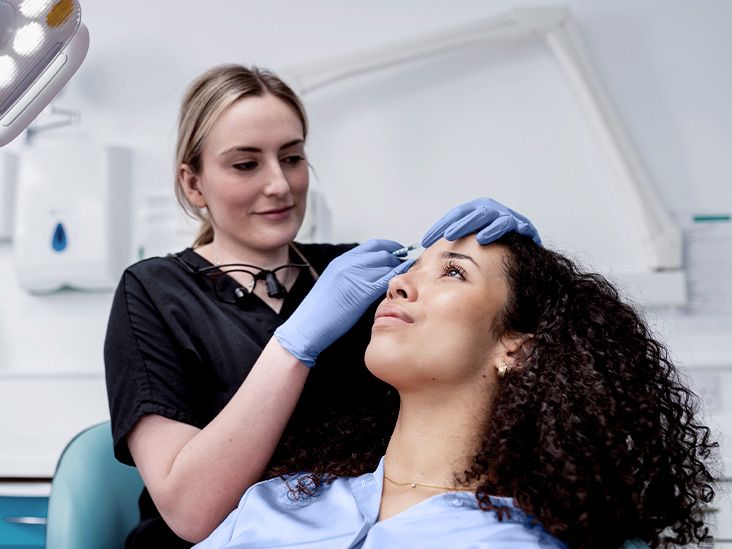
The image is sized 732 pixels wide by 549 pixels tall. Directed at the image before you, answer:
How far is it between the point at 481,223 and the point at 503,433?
0.32 metres

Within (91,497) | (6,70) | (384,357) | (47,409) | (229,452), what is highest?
(6,70)

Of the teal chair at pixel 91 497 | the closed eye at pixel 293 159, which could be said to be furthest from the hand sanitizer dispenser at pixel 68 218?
the closed eye at pixel 293 159

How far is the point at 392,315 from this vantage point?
48.3 inches

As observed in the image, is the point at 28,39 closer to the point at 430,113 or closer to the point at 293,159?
the point at 293,159

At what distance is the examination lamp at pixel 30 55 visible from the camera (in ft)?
2.82

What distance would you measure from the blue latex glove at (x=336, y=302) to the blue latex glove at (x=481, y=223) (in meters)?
0.10

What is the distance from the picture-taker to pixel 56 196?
2.62 metres

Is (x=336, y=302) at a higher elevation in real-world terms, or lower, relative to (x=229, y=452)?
higher

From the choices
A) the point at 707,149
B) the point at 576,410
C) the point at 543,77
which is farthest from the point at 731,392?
the point at 576,410

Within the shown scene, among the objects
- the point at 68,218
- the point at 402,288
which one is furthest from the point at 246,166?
the point at 68,218

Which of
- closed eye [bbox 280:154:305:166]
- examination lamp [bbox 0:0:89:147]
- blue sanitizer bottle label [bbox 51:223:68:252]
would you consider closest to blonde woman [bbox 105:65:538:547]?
closed eye [bbox 280:154:305:166]

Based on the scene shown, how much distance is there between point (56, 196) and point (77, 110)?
0.33 m

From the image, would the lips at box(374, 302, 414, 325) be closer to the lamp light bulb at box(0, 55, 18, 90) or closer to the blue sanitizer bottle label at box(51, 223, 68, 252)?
the lamp light bulb at box(0, 55, 18, 90)

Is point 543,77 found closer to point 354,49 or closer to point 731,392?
point 354,49
